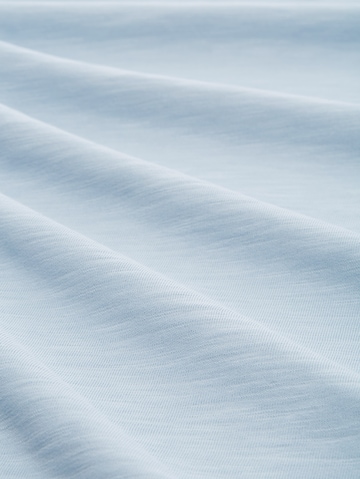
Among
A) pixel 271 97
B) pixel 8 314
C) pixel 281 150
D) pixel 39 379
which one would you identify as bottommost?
pixel 39 379

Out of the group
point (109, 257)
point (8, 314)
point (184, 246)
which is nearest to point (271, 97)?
point (184, 246)

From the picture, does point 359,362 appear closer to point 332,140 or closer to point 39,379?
point 39,379

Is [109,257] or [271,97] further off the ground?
[271,97]

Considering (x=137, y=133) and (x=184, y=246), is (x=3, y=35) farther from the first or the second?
(x=184, y=246)

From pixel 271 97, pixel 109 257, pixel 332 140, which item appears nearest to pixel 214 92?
pixel 271 97

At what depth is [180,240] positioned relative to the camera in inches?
40.1

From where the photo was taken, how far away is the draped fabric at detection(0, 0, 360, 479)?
72 centimetres

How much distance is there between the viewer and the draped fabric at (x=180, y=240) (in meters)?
0.72

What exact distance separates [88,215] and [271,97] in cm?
44

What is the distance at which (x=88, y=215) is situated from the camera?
1092 mm

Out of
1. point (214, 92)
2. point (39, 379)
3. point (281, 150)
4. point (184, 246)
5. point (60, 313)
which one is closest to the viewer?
point (39, 379)

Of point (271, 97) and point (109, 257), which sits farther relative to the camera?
point (271, 97)

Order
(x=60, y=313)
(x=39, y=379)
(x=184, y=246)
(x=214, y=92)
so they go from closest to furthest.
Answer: (x=39, y=379) < (x=60, y=313) < (x=184, y=246) < (x=214, y=92)

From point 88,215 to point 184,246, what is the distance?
18 cm
